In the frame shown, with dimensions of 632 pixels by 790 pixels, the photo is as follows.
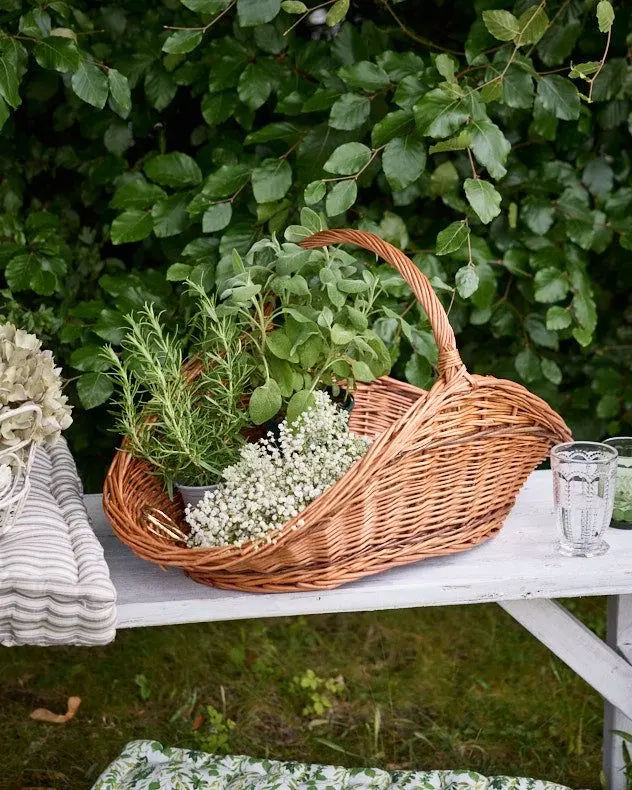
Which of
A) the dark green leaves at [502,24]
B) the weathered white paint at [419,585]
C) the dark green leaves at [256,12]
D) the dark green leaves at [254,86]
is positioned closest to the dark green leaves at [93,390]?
the weathered white paint at [419,585]

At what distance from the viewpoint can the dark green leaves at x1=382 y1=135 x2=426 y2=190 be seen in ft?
5.56

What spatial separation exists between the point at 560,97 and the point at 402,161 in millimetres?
359

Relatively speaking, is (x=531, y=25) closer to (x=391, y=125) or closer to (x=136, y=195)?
(x=391, y=125)

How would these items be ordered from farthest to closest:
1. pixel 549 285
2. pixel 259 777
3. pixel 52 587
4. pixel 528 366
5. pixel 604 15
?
pixel 528 366
pixel 549 285
pixel 604 15
pixel 259 777
pixel 52 587

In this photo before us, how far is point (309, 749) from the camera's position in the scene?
6.80ft

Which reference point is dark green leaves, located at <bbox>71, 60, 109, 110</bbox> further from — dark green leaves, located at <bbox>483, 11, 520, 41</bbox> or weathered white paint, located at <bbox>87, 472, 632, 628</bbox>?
weathered white paint, located at <bbox>87, 472, 632, 628</bbox>

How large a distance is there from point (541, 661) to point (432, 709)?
33 centimetres

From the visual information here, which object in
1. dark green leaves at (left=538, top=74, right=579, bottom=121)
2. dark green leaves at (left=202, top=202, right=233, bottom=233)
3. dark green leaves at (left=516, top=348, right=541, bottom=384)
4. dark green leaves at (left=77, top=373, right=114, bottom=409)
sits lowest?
dark green leaves at (left=516, top=348, right=541, bottom=384)

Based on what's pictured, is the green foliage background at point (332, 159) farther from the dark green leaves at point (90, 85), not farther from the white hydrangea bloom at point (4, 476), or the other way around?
the white hydrangea bloom at point (4, 476)

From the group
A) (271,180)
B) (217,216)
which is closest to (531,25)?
(271,180)

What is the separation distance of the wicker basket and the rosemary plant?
0.05 metres

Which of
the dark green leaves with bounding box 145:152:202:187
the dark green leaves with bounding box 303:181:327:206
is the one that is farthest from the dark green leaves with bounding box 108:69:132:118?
the dark green leaves with bounding box 303:181:327:206

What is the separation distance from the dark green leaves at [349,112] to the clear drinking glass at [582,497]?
70 centimetres

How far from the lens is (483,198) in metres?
1.64
